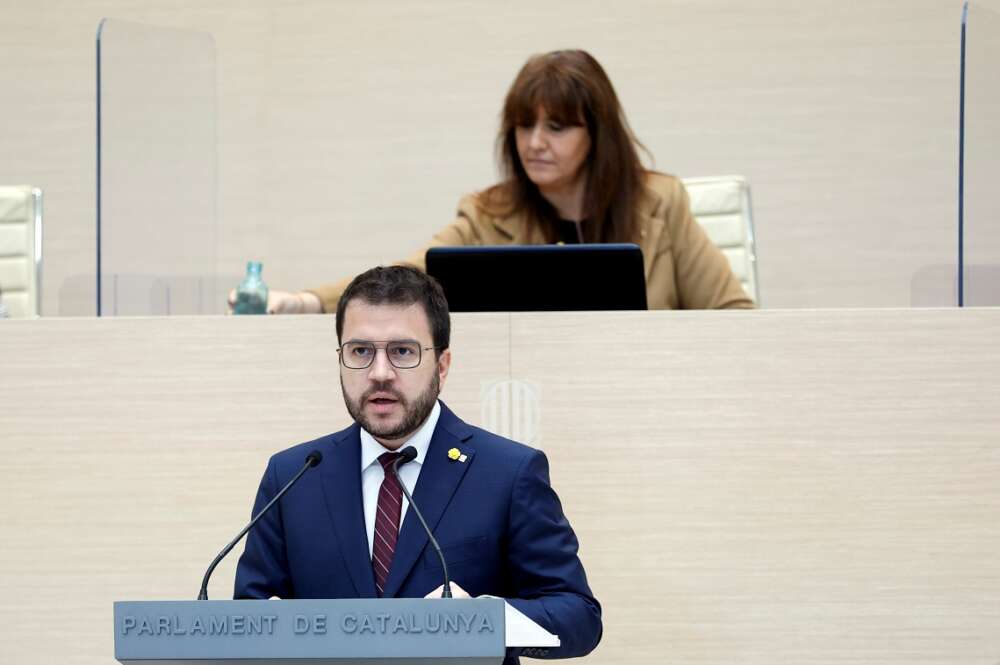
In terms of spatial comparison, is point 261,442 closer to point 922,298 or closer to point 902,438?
point 902,438

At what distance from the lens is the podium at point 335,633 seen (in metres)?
1.59

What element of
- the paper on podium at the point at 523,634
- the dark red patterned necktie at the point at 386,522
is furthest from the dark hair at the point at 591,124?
the paper on podium at the point at 523,634

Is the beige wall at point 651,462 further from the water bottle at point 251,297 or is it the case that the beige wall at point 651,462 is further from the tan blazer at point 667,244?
the tan blazer at point 667,244

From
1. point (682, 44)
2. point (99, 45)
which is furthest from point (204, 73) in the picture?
point (682, 44)

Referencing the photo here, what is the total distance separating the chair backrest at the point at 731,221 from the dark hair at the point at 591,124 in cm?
63

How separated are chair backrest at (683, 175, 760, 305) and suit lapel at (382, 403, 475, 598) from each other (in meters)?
1.99

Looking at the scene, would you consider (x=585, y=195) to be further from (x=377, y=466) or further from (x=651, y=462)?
(x=377, y=466)

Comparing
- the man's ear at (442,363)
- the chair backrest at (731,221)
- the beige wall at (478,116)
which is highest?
the beige wall at (478,116)

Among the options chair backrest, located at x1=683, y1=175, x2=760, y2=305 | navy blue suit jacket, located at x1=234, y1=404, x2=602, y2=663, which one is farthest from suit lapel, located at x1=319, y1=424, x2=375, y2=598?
chair backrest, located at x1=683, y1=175, x2=760, y2=305

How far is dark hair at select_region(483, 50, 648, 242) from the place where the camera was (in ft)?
10.8

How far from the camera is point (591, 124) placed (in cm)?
333

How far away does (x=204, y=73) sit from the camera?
3.31 meters

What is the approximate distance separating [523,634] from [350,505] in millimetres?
457

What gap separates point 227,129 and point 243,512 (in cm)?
264
